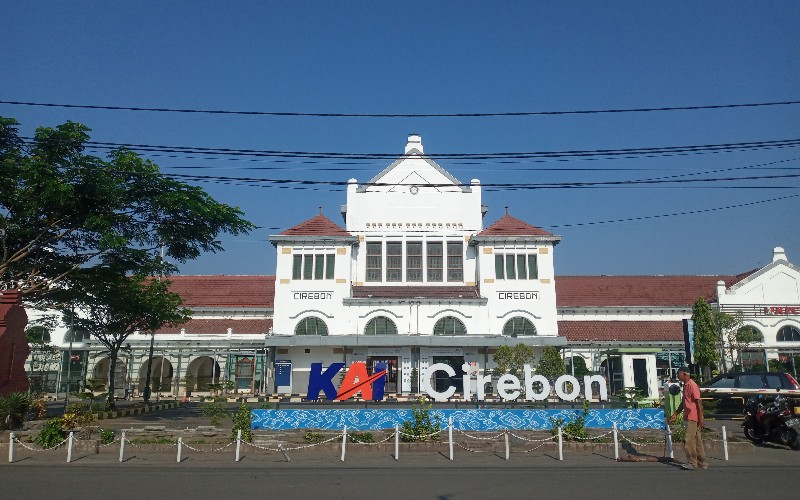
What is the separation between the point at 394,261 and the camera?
33844mm

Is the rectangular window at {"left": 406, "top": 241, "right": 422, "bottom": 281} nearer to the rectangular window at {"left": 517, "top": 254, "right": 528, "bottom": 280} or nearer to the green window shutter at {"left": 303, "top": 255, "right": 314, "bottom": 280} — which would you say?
the green window shutter at {"left": 303, "top": 255, "right": 314, "bottom": 280}

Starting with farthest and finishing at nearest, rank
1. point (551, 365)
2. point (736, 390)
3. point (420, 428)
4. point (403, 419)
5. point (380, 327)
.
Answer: point (380, 327), point (551, 365), point (736, 390), point (403, 419), point (420, 428)

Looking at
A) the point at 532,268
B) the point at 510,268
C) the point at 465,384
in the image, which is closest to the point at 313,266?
the point at 510,268

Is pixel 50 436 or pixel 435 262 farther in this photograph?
pixel 435 262

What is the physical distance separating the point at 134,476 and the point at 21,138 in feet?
38.3

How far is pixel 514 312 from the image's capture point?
31922mm

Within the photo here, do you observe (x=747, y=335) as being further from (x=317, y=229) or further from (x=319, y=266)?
(x=317, y=229)

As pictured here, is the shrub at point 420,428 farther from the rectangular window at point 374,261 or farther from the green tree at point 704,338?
the rectangular window at point 374,261

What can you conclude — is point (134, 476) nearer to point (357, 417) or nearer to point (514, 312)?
point (357, 417)

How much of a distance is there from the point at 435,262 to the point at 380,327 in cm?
506

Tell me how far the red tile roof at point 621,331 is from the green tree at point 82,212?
21.5 meters

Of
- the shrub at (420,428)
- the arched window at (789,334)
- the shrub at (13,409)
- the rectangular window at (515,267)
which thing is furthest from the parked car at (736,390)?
the shrub at (13,409)

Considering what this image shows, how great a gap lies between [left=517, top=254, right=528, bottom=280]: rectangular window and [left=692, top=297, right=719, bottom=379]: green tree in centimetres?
863

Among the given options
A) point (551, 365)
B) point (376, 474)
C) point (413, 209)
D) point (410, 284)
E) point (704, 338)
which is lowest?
point (376, 474)
